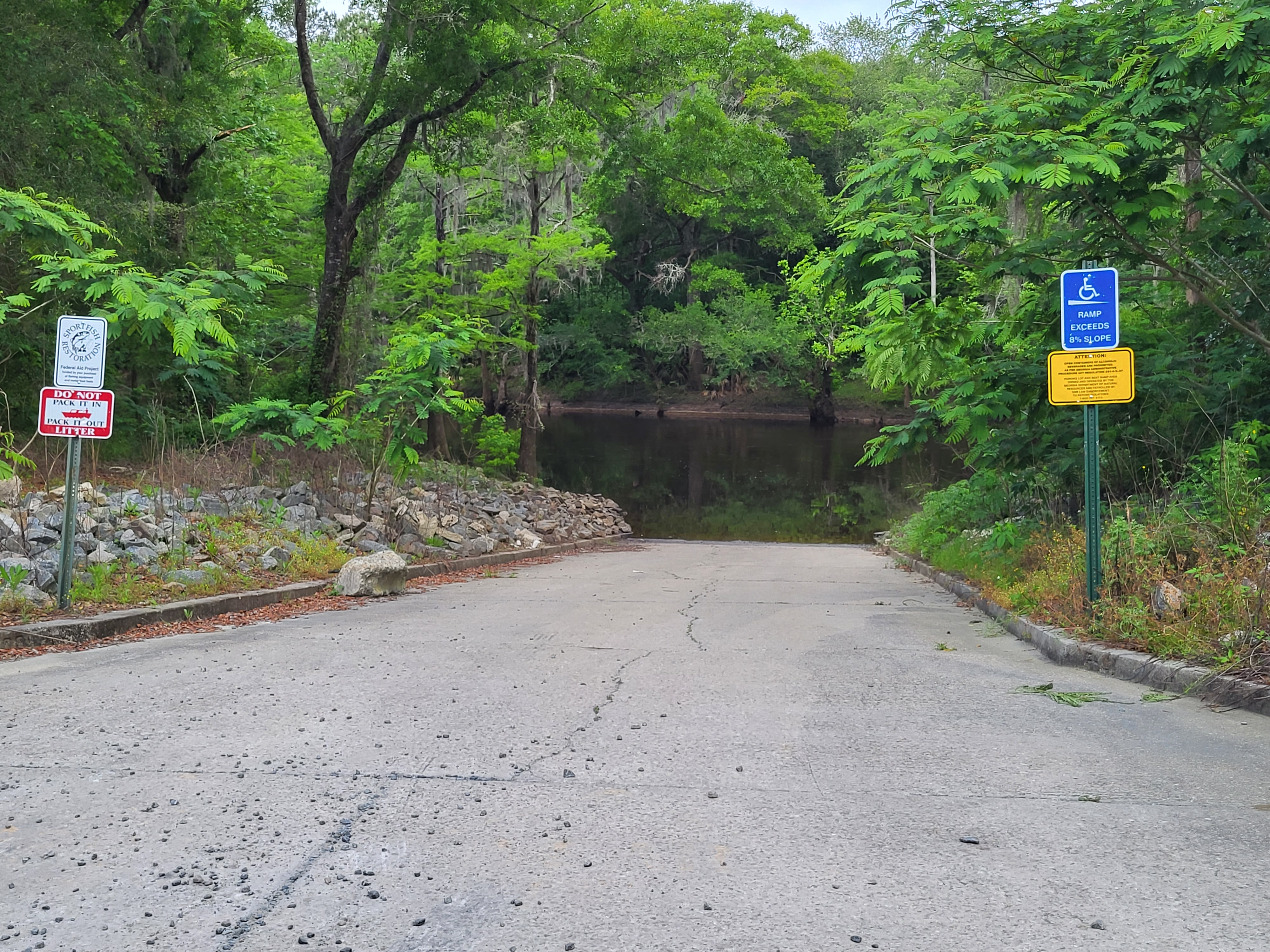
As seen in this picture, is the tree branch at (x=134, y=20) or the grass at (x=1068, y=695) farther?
the tree branch at (x=134, y=20)

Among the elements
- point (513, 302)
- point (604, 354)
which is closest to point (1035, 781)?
point (513, 302)

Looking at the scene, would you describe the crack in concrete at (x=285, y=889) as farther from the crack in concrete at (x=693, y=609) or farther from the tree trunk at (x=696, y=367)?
the tree trunk at (x=696, y=367)

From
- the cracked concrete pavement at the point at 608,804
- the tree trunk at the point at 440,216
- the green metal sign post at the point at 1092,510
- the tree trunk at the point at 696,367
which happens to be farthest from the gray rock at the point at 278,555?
the tree trunk at the point at 696,367

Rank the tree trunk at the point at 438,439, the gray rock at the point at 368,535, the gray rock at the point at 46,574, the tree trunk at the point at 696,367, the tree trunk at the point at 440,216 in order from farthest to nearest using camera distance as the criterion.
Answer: the tree trunk at the point at 696,367, the tree trunk at the point at 440,216, the tree trunk at the point at 438,439, the gray rock at the point at 368,535, the gray rock at the point at 46,574

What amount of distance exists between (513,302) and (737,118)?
15388mm

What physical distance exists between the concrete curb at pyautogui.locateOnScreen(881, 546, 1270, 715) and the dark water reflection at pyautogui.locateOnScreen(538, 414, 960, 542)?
63.1 ft

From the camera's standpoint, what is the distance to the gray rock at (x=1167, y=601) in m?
7.98

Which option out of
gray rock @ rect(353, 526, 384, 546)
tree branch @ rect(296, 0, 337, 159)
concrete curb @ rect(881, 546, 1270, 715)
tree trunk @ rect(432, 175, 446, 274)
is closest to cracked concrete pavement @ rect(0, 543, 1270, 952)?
concrete curb @ rect(881, 546, 1270, 715)

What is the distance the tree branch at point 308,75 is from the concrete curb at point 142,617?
33.3 feet

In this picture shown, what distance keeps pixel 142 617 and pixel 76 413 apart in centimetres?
181

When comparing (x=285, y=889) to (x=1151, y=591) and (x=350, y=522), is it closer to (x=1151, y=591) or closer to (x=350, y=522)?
(x=1151, y=591)

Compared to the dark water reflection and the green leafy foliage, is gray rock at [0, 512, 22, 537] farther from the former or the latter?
the dark water reflection

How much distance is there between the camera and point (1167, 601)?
8.07 m

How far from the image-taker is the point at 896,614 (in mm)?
11531
